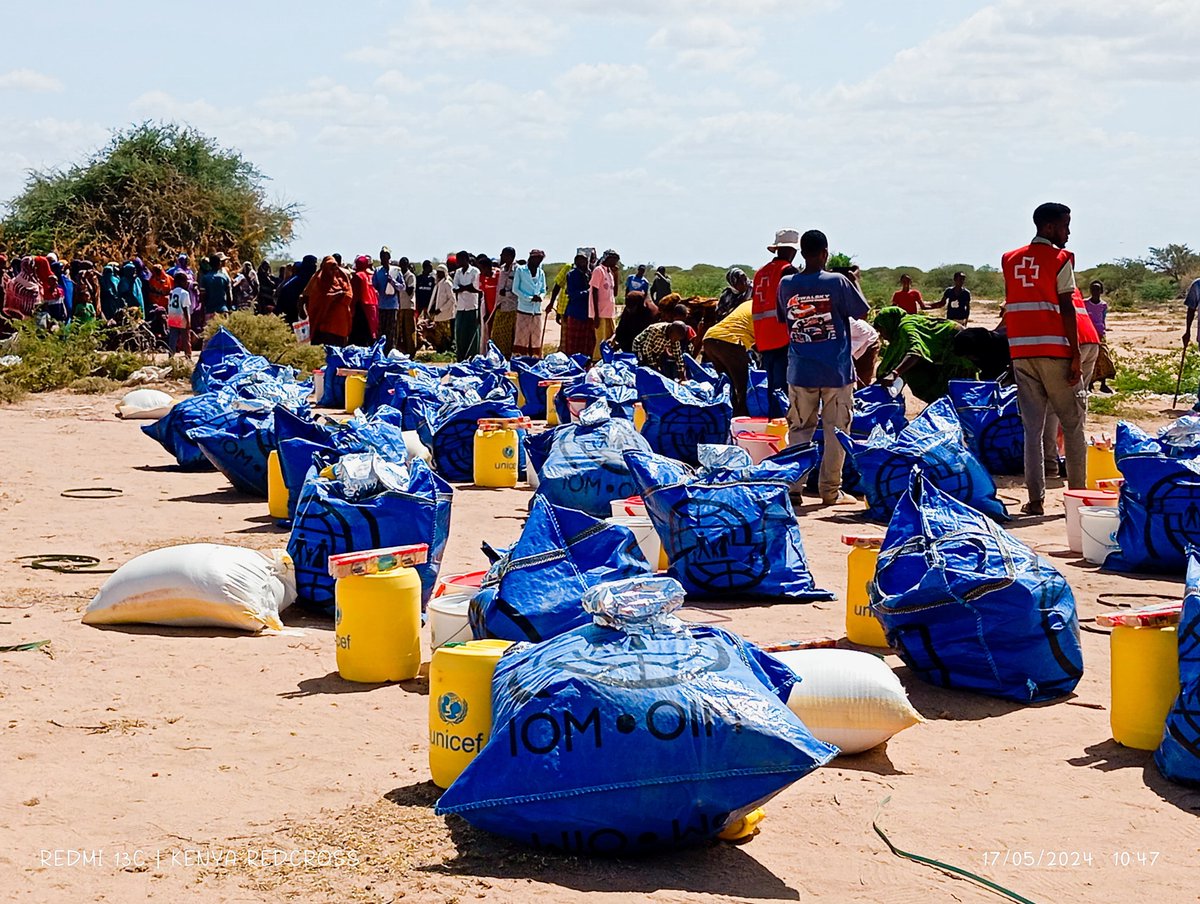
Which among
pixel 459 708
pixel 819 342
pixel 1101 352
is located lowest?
pixel 459 708

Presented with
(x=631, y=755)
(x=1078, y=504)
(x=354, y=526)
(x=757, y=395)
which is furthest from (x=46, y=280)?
(x=631, y=755)

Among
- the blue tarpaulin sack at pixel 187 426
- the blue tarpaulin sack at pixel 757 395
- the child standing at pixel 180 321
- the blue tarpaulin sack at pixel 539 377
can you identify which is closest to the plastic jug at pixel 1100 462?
the blue tarpaulin sack at pixel 757 395

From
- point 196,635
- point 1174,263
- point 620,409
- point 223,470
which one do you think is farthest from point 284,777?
point 1174,263

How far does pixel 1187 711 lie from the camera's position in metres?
4.19

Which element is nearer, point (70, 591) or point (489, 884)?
point (489, 884)

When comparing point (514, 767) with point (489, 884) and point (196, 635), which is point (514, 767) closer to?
point (489, 884)

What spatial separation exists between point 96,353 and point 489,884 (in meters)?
17.0

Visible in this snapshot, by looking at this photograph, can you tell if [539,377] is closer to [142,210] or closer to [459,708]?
[459,708]

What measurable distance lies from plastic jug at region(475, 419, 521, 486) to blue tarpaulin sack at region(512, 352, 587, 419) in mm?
3021

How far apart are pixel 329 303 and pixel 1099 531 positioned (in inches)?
405

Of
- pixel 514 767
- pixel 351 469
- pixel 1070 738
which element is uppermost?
pixel 351 469

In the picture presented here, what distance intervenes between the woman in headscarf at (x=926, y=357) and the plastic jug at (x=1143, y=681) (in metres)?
7.29

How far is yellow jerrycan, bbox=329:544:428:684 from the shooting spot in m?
5.13

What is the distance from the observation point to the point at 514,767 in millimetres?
3496
